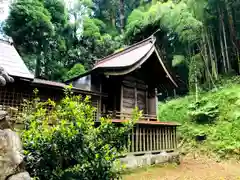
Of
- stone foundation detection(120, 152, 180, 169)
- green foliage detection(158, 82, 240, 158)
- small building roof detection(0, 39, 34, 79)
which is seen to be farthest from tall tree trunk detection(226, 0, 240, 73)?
small building roof detection(0, 39, 34, 79)

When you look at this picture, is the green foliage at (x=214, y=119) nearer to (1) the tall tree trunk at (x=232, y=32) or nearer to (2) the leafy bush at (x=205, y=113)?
(2) the leafy bush at (x=205, y=113)

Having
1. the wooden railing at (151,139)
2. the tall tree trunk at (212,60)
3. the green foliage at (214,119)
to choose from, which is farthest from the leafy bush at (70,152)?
the tall tree trunk at (212,60)

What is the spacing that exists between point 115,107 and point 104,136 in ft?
19.8

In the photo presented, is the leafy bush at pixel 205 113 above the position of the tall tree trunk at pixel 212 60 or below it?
below

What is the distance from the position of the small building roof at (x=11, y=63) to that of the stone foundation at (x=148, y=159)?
14.1 ft

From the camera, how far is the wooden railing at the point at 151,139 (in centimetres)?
797

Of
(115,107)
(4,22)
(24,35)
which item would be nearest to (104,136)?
(115,107)

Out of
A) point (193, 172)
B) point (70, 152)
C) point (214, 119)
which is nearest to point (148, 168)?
point (193, 172)

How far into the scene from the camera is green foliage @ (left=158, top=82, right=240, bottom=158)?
1010 centimetres

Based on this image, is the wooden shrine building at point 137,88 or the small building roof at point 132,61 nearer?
the wooden shrine building at point 137,88

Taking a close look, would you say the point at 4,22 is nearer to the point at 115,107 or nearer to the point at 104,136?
Result: the point at 115,107

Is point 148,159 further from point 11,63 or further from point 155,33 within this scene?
point 155,33

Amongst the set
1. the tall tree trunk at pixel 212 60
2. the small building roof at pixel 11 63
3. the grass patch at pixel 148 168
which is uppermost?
the tall tree trunk at pixel 212 60

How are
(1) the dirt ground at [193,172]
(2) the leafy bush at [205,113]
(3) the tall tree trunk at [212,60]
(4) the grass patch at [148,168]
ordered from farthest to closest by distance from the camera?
(3) the tall tree trunk at [212,60]
(2) the leafy bush at [205,113]
(4) the grass patch at [148,168]
(1) the dirt ground at [193,172]
